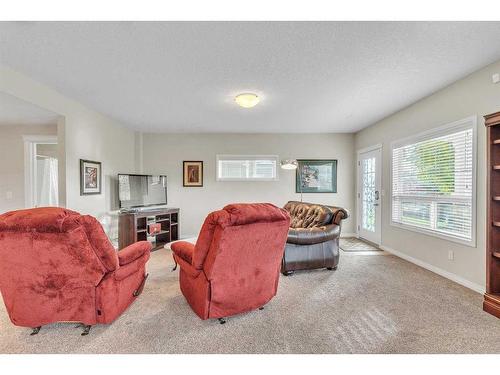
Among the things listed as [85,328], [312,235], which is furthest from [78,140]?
[312,235]

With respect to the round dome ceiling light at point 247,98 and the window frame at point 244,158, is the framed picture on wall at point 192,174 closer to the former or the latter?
the window frame at point 244,158

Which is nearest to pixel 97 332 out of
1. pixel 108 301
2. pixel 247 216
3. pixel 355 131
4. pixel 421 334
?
pixel 108 301

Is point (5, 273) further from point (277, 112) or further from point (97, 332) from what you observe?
point (277, 112)

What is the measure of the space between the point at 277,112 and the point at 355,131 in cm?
241

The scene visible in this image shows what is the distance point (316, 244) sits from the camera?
10.9 ft

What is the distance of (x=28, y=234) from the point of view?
167 centimetres

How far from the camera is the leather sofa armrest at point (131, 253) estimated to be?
209 centimetres

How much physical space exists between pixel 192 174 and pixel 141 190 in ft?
4.07

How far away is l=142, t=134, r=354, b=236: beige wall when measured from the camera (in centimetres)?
573

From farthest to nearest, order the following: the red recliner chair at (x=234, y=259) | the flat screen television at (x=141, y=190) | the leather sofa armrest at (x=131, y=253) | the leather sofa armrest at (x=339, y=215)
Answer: the flat screen television at (x=141, y=190) → the leather sofa armrest at (x=339, y=215) → the leather sofa armrest at (x=131, y=253) → the red recliner chair at (x=234, y=259)

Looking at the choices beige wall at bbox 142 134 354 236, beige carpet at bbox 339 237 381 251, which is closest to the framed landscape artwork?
beige wall at bbox 142 134 354 236

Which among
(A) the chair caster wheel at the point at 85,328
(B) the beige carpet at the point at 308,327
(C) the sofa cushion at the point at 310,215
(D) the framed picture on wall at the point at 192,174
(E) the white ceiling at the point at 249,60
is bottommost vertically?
(B) the beige carpet at the point at 308,327

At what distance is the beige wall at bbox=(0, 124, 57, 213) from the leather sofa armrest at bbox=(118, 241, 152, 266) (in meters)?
3.30

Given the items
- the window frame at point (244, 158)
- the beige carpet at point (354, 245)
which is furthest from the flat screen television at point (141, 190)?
the beige carpet at point (354, 245)
